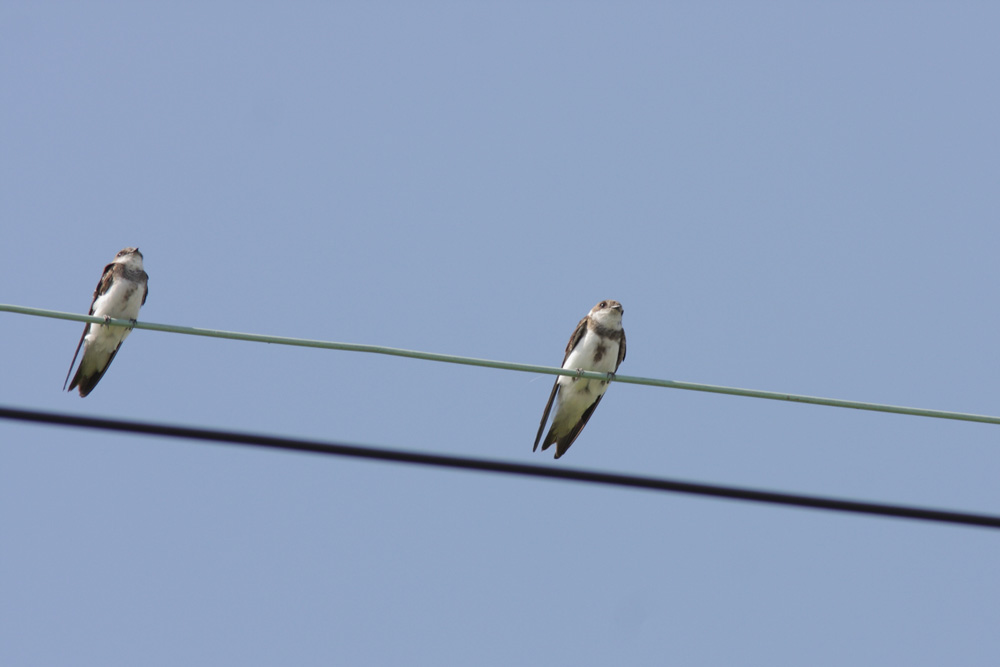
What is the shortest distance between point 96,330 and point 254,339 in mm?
6284

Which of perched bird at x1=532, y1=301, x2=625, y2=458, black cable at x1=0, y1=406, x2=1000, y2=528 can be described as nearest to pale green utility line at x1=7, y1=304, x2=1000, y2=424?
black cable at x1=0, y1=406, x2=1000, y2=528

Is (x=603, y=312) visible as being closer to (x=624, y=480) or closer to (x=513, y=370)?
(x=513, y=370)

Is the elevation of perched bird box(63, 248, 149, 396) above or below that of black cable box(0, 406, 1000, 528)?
above

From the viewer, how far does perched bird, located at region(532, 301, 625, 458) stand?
35.4 feet

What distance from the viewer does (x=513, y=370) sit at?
5.87 m

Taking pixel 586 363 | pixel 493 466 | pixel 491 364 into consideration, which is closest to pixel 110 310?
pixel 586 363

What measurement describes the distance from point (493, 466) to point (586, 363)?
6.81 meters

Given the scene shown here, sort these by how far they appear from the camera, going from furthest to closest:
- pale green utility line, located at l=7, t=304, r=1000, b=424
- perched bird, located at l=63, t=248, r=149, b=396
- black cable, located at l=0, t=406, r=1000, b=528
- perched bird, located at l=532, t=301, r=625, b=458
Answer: perched bird, located at l=63, t=248, r=149, b=396
perched bird, located at l=532, t=301, r=625, b=458
pale green utility line, located at l=7, t=304, r=1000, b=424
black cable, located at l=0, t=406, r=1000, b=528

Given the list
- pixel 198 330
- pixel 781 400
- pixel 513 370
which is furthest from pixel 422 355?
pixel 781 400

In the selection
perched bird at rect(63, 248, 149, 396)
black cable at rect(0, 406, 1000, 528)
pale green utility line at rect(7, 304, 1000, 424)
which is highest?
perched bird at rect(63, 248, 149, 396)

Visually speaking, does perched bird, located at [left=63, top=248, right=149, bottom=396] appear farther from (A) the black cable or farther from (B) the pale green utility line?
(A) the black cable

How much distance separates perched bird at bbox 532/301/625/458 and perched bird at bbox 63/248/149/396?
397 centimetres

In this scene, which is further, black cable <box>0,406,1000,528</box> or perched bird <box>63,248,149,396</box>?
perched bird <box>63,248,149,396</box>

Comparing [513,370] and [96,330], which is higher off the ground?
[96,330]
